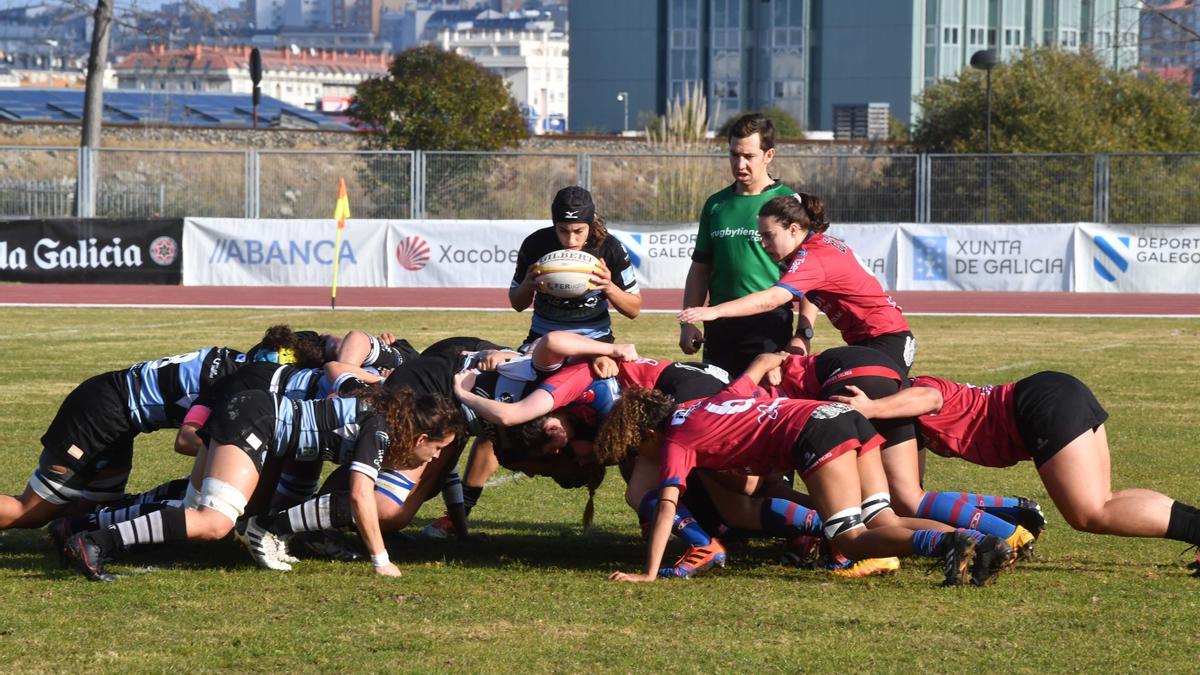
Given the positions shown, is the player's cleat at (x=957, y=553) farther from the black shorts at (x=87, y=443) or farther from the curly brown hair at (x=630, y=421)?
the black shorts at (x=87, y=443)

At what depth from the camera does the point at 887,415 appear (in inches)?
270

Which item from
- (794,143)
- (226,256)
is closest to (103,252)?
(226,256)

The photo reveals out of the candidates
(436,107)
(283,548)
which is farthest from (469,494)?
(436,107)

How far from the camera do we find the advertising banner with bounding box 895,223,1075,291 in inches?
998

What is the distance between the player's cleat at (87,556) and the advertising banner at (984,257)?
20.2 metres

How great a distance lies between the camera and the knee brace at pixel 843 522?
649 centimetres

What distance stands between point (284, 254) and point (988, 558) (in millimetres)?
20833

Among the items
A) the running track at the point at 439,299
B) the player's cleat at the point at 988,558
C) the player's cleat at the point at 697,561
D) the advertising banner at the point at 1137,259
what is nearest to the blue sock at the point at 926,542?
the player's cleat at the point at 988,558

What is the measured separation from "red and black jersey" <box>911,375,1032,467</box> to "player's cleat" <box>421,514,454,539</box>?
251 cm

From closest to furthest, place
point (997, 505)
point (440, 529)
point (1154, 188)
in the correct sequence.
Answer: point (997, 505) → point (440, 529) → point (1154, 188)

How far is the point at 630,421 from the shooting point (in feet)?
21.8

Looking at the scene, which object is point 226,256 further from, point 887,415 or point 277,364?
point 887,415

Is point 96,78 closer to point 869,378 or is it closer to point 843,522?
point 869,378

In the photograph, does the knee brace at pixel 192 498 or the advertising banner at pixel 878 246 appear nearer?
the knee brace at pixel 192 498
